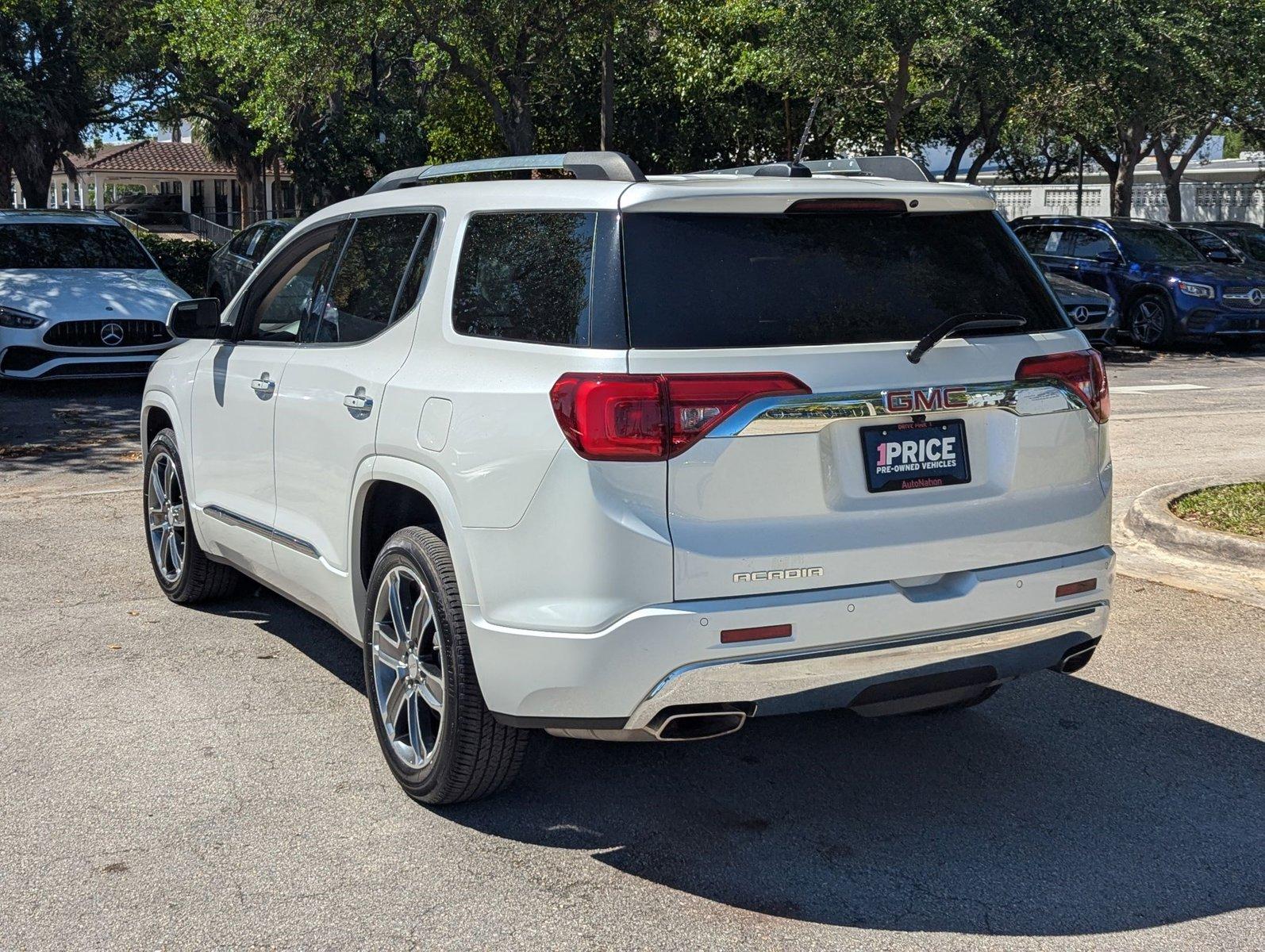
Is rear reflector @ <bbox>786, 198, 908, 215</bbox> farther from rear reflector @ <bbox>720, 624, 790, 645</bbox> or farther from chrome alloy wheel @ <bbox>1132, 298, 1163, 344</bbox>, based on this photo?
chrome alloy wheel @ <bbox>1132, 298, 1163, 344</bbox>

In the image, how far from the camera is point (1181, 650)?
19.7ft

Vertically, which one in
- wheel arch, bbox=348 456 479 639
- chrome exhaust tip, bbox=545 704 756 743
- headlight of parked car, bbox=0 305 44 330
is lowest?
chrome exhaust tip, bbox=545 704 756 743

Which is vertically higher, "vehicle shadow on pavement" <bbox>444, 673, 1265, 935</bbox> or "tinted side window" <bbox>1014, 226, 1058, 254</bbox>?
"tinted side window" <bbox>1014, 226, 1058, 254</bbox>

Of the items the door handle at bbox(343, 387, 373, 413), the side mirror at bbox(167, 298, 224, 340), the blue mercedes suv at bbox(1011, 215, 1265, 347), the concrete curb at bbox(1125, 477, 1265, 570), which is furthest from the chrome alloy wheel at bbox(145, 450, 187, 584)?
the blue mercedes suv at bbox(1011, 215, 1265, 347)

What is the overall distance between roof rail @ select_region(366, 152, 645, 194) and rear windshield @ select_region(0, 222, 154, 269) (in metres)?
10.2

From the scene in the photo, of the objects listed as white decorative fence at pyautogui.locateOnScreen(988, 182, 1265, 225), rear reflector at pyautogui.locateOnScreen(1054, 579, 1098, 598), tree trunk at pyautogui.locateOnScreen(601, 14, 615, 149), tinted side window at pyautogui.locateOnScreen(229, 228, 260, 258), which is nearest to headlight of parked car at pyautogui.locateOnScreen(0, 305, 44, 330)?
tinted side window at pyautogui.locateOnScreen(229, 228, 260, 258)

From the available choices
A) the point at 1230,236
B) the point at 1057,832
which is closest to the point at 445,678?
the point at 1057,832

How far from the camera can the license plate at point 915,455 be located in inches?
152

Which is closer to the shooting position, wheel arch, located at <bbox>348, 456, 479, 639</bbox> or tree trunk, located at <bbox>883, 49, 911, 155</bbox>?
wheel arch, located at <bbox>348, 456, 479, 639</bbox>

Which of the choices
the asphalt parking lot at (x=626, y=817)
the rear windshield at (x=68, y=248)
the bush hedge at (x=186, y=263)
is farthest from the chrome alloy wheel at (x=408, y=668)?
the bush hedge at (x=186, y=263)

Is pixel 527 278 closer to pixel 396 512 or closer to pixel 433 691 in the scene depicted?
pixel 396 512

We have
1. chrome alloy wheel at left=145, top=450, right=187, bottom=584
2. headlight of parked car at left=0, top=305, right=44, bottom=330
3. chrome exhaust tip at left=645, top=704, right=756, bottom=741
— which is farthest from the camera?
headlight of parked car at left=0, top=305, right=44, bottom=330

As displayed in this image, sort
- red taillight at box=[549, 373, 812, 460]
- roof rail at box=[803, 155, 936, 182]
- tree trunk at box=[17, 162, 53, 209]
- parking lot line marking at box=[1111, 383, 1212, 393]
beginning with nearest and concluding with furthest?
red taillight at box=[549, 373, 812, 460] < roof rail at box=[803, 155, 936, 182] < parking lot line marking at box=[1111, 383, 1212, 393] < tree trunk at box=[17, 162, 53, 209]

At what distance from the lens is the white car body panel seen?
366 cm
